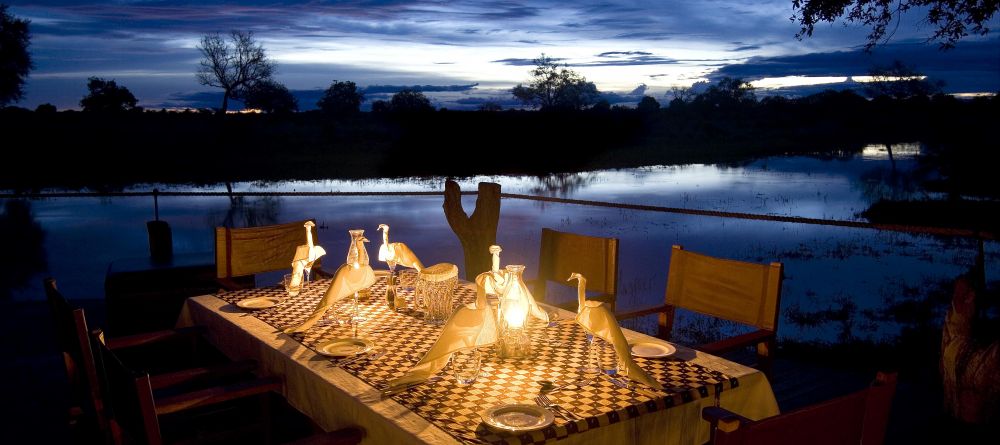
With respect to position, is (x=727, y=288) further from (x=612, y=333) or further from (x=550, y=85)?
(x=550, y=85)

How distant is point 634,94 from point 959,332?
37787 millimetres

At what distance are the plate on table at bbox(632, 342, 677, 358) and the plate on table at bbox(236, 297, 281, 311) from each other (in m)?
1.33

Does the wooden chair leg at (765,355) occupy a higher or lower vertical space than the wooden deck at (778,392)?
higher

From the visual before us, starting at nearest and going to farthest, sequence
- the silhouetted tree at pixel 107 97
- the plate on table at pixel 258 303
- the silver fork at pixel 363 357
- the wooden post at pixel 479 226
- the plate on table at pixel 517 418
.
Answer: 1. the plate on table at pixel 517 418
2. the silver fork at pixel 363 357
3. the plate on table at pixel 258 303
4. the wooden post at pixel 479 226
5. the silhouetted tree at pixel 107 97

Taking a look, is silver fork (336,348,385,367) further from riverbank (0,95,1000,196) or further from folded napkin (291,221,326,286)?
riverbank (0,95,1000,196)

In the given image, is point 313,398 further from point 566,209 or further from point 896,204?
point 896,204

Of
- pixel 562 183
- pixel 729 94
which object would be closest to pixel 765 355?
pixel 562 183

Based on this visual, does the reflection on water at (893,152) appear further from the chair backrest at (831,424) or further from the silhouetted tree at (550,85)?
the chair backrest at (831,424)

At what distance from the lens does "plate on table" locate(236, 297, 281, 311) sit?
2592 millimetres

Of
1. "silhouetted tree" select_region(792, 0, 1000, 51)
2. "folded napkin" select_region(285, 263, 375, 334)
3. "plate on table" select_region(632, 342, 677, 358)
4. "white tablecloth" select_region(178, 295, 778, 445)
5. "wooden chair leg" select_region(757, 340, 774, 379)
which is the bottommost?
"wooden chair leg" select_region(757, 340, 774, 379)

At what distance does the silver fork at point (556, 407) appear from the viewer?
5.11 ft

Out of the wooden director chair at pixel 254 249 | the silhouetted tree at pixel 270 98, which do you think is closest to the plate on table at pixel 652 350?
the wooden director chair at pixel 254 249

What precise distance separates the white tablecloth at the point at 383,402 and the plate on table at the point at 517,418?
6 centimetres

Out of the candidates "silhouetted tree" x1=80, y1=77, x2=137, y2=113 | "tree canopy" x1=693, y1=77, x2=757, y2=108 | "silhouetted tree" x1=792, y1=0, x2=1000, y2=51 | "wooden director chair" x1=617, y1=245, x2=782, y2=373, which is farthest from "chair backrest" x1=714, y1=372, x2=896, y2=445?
"tree canopy" x1=693, y1=77, x2=757, y2=108
